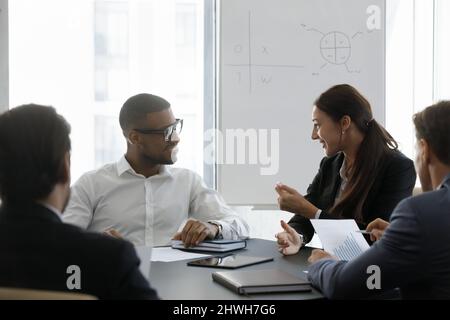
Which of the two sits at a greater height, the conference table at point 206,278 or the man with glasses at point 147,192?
the man with glasses at point 147,192

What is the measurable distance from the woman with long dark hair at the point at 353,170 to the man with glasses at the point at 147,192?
12.6 inches

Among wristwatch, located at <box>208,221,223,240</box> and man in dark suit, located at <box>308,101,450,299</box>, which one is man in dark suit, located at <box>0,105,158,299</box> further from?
wristwatch, located at <box>208,221,223,240</box>

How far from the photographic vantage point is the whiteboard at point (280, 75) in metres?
3.32

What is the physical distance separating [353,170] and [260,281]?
1.13 metres

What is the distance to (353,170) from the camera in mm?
2445

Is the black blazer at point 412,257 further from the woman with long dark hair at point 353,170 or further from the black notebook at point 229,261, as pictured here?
the woman with long dark hair at point 353,170

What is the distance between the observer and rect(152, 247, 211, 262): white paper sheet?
190 cm

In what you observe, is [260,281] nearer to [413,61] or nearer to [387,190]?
[387,190]

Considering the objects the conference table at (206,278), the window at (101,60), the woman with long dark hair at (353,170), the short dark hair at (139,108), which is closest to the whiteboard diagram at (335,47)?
the window at (101,60)

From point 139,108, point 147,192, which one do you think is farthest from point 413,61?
point 147,192

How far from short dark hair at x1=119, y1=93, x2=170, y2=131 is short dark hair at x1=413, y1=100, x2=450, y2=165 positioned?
1379mm

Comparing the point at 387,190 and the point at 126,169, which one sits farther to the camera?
the point at 126,169

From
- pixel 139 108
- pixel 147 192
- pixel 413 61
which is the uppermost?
pixel 413 61
